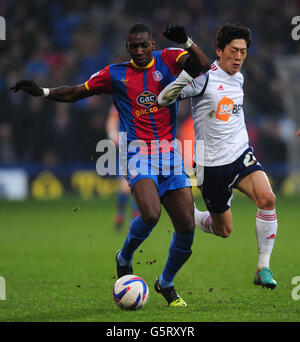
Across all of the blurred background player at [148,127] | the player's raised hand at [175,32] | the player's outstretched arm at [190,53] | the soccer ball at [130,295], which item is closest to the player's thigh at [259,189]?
the blurred background player at [148,127]

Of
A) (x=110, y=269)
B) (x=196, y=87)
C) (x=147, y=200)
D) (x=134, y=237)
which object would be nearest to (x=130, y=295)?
(x=134, y=237)

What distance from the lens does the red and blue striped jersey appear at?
20.2 feet

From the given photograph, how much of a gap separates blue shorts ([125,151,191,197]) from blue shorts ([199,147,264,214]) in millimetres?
615

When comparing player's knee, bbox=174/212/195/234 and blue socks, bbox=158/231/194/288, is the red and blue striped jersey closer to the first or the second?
player's knee, bbox=174/212/195/234

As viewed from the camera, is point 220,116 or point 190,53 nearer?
point 190,53

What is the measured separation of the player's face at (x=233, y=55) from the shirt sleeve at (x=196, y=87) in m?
0.22

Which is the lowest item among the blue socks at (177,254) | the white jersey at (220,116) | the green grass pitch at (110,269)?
the green grass pitch at (110,269)

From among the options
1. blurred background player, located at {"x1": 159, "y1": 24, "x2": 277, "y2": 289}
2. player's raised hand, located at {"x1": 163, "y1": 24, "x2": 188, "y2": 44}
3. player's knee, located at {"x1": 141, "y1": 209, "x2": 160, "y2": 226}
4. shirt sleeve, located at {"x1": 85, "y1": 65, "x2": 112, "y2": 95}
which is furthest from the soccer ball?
player's raised hand, located at {"x1": 163, "y1": 24, "x2": 188, "y2": 44}

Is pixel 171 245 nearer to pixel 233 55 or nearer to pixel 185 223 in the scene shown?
pixel 185 223

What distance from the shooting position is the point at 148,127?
6.17 metres

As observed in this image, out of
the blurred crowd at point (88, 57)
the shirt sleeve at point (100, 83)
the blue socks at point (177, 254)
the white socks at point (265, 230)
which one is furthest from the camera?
the blurred crowd at point (88, 57)

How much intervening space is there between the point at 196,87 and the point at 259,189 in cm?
101

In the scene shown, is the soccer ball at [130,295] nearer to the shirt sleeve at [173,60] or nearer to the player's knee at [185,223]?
the player's knee at [185,223]

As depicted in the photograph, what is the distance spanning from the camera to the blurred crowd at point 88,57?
15820 mm
